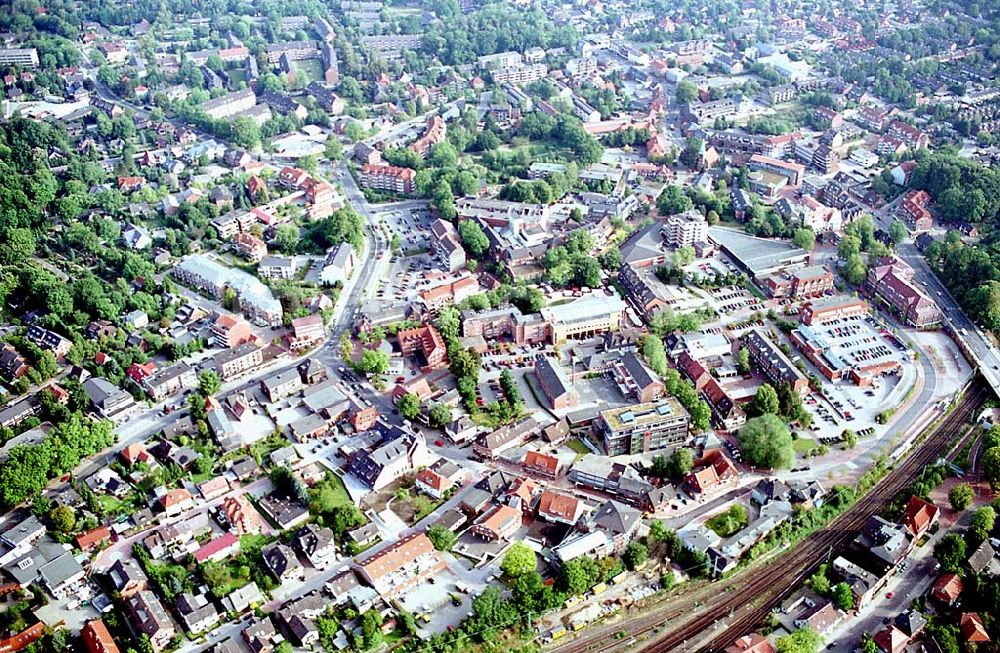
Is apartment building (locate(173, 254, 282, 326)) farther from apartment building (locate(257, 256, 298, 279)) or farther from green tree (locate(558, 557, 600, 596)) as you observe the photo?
green tree (locate(558, 557, 600, 596))

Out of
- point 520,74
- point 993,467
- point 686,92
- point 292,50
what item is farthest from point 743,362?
point 292,50

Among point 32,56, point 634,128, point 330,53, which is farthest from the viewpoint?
point 330,53

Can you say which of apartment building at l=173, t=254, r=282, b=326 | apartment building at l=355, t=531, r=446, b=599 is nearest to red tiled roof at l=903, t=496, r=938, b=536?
apartment building at l=355, t=531, r=446, b=599

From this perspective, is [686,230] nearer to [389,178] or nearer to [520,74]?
[389,178]

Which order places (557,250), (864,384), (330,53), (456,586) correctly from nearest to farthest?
(456,586)
(864,384)
(557,250)
(330,53)

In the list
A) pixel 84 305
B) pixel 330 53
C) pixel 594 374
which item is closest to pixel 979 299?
pixel 594 374

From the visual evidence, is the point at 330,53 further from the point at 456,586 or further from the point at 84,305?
the point at 456,586

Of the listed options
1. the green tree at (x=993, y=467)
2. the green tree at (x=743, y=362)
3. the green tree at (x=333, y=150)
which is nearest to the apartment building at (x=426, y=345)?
the green tree at (x=743, y=362)
